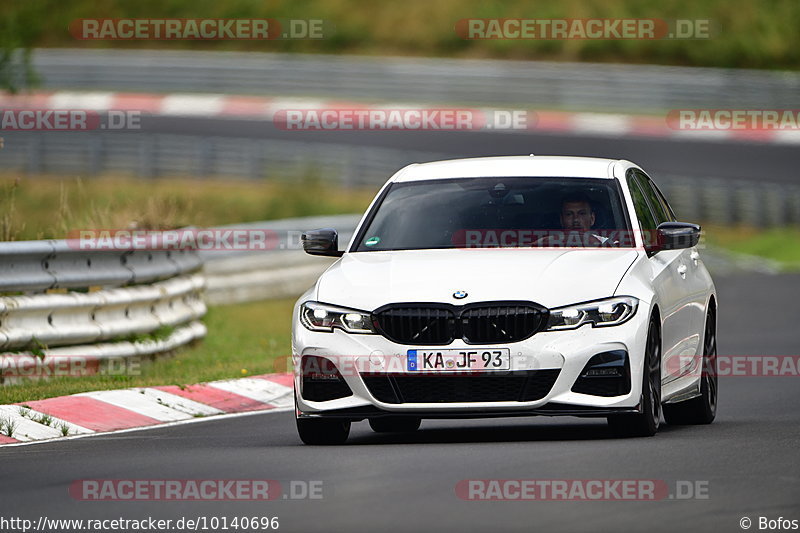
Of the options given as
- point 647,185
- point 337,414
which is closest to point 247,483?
point 337,414

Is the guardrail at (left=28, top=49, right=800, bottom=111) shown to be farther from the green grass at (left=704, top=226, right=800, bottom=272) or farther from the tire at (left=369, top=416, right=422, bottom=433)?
the tire at (left=369, top=416, right=422, bottom=433)

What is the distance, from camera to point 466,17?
56.5 m

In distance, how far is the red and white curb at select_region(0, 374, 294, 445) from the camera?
1142 cm

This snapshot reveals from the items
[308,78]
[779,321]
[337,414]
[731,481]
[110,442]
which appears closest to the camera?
[731,481]

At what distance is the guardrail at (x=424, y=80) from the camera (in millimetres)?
43219

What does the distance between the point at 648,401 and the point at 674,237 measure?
1174 mm

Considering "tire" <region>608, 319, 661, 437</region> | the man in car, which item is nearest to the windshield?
the man in car

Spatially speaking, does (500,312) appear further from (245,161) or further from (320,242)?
(245,161)

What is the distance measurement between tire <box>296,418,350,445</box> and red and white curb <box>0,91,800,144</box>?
29.2 meters

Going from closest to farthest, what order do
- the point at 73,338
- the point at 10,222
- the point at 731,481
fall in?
1. the point at 731,481
2. the point at 73,338
3. the point at 10,222

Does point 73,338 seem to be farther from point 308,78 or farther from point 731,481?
point 308,78

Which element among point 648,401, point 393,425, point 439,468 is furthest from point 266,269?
point 439,468

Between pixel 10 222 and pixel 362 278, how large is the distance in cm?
555

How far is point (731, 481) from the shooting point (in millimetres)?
8445
